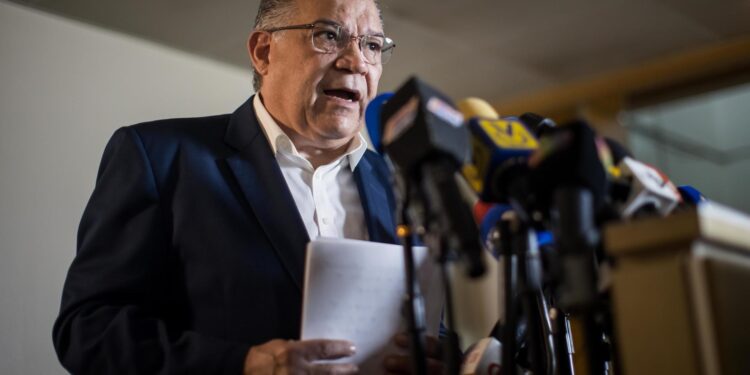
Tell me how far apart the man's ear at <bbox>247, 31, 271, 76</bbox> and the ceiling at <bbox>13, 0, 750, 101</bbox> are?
2.56 metres

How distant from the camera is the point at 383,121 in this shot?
110 cm

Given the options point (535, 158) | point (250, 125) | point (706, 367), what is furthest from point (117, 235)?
point (706, 367)

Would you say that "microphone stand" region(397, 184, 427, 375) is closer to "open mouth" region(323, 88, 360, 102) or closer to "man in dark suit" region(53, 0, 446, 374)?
"man in dark suit" region(53, 0, 446, 374)

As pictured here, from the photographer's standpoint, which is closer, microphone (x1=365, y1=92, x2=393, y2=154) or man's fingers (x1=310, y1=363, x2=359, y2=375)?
man's fingers (x1=310, y1=363, x2=359, y2=375)

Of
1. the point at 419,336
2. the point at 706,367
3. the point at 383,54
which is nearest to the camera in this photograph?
the point at 706,367

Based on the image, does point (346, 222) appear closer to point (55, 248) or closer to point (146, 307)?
point (146, 307)

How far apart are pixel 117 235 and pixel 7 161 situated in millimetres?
718

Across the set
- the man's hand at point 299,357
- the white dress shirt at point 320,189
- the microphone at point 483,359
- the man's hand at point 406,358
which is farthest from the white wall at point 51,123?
the microphone at point 483,359

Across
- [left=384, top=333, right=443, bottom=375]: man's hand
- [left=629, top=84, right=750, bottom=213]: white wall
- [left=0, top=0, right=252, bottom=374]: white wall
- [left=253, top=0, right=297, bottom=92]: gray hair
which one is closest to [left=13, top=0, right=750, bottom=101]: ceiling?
[left=629, top=84, right=750, bottom=213]: white wall

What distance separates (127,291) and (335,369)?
45 centimetres

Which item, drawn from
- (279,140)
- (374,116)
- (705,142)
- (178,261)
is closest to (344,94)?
(279,140)

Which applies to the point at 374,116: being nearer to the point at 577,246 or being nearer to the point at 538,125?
the point at 538,125

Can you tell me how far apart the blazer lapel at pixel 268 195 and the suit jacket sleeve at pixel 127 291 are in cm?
18

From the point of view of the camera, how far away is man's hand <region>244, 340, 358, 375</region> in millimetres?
1224
